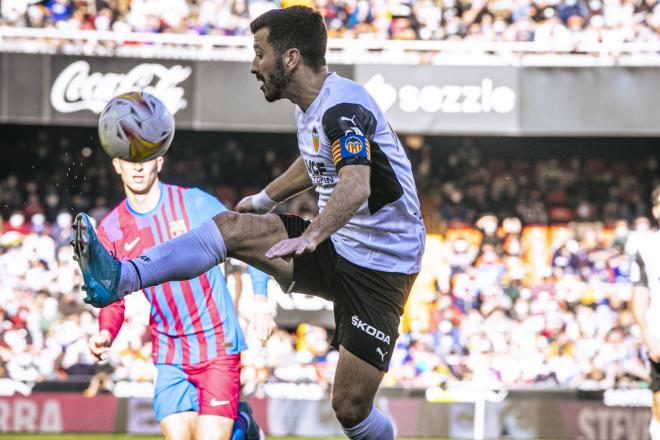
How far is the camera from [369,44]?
14.4 metres

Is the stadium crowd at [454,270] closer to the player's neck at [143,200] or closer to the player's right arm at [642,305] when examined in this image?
the player's right arm at [642,305]

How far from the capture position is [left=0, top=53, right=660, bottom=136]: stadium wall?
14688mm

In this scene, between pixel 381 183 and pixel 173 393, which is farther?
pixel 173 393

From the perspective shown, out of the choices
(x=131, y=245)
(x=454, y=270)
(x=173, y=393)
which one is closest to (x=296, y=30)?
(x=131, y=245)

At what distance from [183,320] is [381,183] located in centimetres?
179

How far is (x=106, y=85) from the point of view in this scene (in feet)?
47.6

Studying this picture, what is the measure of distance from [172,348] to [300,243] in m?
2.15

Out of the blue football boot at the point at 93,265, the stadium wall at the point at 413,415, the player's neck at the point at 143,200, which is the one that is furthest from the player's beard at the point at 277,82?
the stadium wall at the point at 413,415

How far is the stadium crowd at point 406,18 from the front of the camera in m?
15.3

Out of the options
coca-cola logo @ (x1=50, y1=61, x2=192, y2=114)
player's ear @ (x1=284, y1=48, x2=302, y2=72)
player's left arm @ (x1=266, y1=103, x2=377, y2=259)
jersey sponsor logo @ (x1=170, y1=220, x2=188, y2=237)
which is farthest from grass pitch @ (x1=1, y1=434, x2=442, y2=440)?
player's left arm @ (x1=266, y1=103, x2=377, y2=259)

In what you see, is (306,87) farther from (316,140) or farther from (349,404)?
(349,404)

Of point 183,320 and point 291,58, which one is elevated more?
point 291,58

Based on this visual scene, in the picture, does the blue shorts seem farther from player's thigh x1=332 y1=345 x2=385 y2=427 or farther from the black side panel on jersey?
the black side panel on jersey

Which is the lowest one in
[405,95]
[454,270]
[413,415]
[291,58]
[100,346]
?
[413,415]
